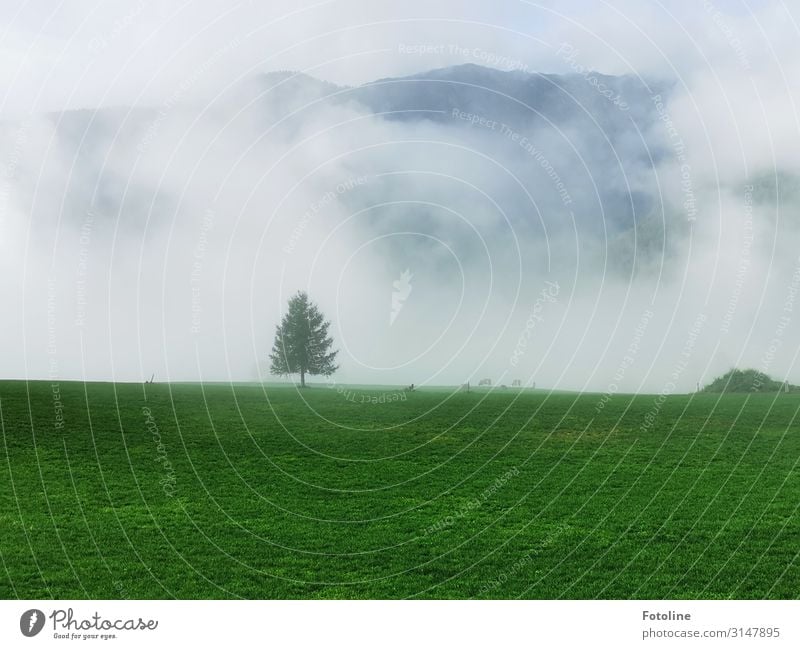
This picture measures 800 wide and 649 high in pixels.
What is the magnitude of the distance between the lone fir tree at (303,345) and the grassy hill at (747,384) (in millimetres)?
29505

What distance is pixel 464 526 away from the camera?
23812 mm

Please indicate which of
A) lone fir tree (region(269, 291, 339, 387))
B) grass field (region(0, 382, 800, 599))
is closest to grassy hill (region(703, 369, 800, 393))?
grass field (region(0, 382, 800, 599))

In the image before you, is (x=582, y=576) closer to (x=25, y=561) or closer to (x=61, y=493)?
(x=25, y=561)

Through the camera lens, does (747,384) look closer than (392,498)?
No

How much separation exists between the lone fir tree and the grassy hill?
29505 mm

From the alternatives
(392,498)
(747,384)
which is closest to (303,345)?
(392,498)

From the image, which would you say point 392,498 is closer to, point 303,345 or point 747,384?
point 303,345

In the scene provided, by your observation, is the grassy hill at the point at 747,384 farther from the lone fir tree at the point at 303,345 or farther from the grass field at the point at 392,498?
the lone fir tree at the point at 303,345

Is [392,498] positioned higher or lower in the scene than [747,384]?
lower

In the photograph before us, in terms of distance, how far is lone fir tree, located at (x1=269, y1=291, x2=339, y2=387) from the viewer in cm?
4953

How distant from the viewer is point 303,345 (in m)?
52.1

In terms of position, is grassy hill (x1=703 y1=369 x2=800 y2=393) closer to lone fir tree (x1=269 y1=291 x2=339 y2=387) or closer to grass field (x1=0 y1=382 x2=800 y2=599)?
grass field (x1=0 y1=382 x2=800 y2=599)

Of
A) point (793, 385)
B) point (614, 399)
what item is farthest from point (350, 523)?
point (793, 385)

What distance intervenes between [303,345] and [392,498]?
26001 millimetres
